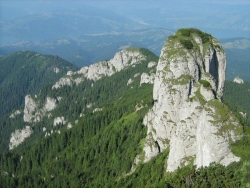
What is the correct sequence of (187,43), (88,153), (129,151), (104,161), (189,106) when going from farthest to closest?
(88,153) → (104,161) → (129,151) → (187,43) → (189,106)

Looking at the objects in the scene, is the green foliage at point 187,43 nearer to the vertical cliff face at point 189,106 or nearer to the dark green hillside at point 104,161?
the vertical cliff face at point 189,106

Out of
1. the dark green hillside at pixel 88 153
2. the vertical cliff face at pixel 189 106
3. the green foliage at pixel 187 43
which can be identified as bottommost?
the dark green hillside at pixel 88 153

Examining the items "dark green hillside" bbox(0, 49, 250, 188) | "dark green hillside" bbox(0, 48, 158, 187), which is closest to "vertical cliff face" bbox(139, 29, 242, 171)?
"dark green hillside" bbox(0, 49, 250, 188)

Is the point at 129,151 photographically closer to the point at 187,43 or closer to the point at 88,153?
the point at 88,153

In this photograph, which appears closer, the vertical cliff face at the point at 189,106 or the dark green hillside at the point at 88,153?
the vertical cliff face at the point at 189,106

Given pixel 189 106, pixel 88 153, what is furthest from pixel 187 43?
pixel 88 153

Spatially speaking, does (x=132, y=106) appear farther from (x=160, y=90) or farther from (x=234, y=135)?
(x=234, y=135)

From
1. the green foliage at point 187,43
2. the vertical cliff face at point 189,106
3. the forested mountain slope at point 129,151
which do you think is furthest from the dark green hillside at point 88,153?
the green foliage at point 187,43

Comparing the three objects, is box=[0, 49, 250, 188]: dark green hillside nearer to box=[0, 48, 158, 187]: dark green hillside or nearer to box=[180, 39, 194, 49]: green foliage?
box=[0, 48, 158, 187]: dark green hillside

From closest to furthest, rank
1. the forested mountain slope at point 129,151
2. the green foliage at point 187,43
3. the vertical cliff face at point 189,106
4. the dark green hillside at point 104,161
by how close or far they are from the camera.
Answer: the dark green hillside at point 104,161
the forested mountain slope at point 129,151
the vertical cliff face at point 189,106
the green foliage at point 187,43

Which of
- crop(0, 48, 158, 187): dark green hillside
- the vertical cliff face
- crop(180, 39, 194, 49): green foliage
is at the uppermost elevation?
crop(180, 39, 194, 49): green foliage
